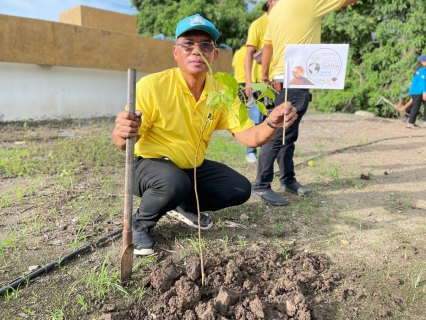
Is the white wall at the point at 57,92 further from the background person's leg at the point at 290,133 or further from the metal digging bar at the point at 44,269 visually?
the background person's leg at the point at 290,133

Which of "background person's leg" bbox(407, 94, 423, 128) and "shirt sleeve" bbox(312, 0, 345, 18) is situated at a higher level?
"shirt sleeve" bbox(312, 0, 345, 18)

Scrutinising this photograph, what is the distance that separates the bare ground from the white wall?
11.1ft

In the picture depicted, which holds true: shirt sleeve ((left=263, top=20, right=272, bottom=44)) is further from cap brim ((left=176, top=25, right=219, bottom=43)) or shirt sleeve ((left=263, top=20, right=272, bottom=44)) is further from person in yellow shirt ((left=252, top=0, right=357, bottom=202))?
cap brim ((left=176, top=25, right=219, bottom=43))

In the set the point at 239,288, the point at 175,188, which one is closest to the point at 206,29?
the point at 175,188

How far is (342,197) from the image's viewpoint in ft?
10.6

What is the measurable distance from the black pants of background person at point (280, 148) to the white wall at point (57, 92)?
534 cm

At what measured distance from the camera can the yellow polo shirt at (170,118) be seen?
6.82 feet

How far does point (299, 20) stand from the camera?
2852 millimetres

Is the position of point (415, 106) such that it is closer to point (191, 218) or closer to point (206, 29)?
point (191, 218)

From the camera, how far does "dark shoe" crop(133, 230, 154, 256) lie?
206 centimetres

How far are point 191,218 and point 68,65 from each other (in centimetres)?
574

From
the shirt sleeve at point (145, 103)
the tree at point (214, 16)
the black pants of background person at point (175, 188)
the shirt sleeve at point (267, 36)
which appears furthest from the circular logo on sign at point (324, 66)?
the tree at point (214, 16)

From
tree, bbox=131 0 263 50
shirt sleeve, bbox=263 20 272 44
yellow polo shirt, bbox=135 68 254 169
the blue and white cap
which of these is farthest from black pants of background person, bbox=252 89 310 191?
tree, bbox=131 0 263 50

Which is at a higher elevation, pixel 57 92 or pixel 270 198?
pixel 57 92
